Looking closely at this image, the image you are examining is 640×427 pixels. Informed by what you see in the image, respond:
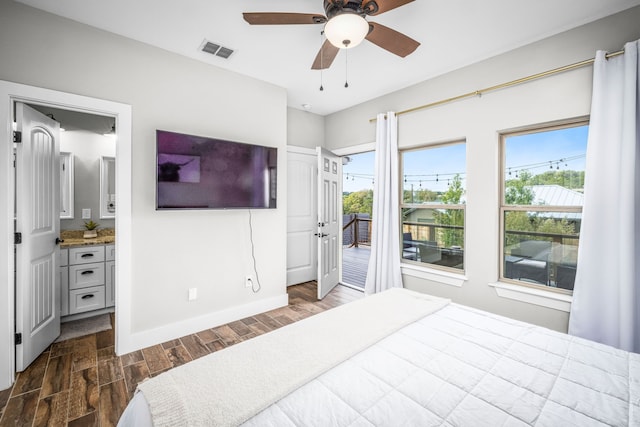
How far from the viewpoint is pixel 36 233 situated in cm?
228

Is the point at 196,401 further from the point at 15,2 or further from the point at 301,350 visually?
the point at 15,2

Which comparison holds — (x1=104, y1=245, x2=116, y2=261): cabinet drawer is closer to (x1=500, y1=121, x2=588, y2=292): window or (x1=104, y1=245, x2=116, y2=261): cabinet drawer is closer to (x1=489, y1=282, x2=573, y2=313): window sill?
(x1=489, y1=282, x2=573, y2=313): window sill

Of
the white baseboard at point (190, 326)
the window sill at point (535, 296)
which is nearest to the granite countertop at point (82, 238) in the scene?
the white baseboard at point (190, 326)

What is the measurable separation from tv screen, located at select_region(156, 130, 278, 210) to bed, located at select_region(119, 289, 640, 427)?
1.65 metres

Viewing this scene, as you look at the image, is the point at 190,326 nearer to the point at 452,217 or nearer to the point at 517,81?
the point at 452,217

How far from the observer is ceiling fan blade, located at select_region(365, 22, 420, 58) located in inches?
69.5

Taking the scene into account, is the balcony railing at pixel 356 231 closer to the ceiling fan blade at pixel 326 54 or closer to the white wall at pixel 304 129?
the white wall at pixel 304 129

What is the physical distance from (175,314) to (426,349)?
2325mm

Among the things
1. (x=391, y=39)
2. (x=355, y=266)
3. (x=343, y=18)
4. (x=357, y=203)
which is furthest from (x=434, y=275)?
(x=357, y=203)

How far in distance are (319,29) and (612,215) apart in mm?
2557

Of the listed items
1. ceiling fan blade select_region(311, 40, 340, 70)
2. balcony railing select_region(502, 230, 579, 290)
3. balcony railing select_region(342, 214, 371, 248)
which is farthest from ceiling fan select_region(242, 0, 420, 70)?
balcony railing select_region(342, 214, 371, 248)

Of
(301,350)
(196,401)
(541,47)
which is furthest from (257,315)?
(541,47)

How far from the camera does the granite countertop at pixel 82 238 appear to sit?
9.95ft

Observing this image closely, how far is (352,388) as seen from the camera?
1.07 m
